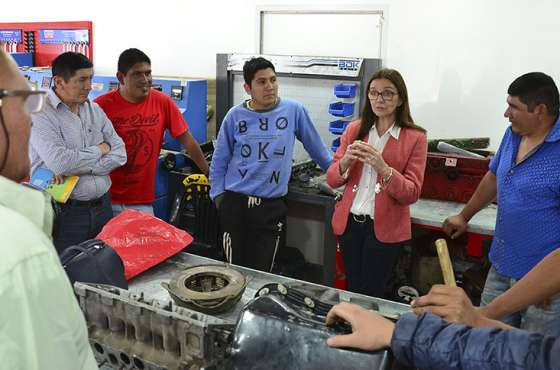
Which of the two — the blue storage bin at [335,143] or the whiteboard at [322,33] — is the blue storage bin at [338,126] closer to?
the blue storage bin at [335,143]

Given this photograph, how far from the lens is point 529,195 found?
1.93 metres

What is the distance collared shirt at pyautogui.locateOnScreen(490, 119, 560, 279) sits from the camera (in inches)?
74.4

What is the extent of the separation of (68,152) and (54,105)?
0.25m

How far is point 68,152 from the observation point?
7.98 ft

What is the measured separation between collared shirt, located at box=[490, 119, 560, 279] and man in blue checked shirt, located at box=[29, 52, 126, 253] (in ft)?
5.89

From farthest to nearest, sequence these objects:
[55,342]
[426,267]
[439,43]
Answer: [439,43], [426,267], [55,342]

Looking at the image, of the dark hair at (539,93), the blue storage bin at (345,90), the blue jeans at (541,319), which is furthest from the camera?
the blue storage bin at (345,90)

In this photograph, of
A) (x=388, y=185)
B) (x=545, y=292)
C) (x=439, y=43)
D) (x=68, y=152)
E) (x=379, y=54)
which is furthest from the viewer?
(x=379, y=54)

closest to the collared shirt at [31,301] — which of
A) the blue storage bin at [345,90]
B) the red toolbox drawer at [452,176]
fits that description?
the red toolbox drawer at [452,176]

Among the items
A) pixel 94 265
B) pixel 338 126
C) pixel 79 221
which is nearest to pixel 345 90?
pixel 338 126

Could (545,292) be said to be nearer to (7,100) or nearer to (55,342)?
(55,342)

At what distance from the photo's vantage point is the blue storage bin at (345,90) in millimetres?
3654

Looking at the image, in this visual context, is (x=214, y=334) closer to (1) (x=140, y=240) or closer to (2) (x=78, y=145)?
(1) (x=140, y=240)

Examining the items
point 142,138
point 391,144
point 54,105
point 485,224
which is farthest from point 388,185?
point 54,105
